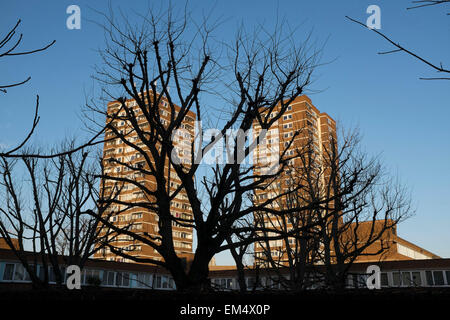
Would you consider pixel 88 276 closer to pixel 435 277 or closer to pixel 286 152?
pixel 435 277

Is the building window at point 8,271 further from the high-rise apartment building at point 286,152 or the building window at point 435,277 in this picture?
the building window at point 435,277

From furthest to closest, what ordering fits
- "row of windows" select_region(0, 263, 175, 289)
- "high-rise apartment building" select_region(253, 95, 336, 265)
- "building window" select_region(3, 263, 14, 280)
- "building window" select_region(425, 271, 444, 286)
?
"building window" select_region(425, 271, 444, 286) < "row of windows" select_region(0, 263, 175, 289) < "building window" select_region(3, 263, 14, 280) < "high-rise apartment building" select_region(253, 95, 336, 265)

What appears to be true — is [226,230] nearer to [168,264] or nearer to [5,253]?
[168,264]

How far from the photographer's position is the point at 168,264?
4664 millimetres

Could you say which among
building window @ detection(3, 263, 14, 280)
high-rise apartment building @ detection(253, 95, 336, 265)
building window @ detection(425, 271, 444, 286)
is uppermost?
high-rise apartment building @ detection(253, 95, 336, 265)

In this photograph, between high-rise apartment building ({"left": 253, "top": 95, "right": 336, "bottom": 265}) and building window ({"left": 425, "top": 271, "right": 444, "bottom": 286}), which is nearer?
high-rise apartment building ({"left": 253, "top": 95, "right": 336, "bottom": 265})

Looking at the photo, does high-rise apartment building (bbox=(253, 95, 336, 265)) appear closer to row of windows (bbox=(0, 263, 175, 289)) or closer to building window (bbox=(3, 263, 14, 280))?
row of windows (bbox=(0, 263, 175, 289))

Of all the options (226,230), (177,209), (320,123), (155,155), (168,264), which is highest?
(320,123)

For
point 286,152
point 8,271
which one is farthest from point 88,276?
point 286,152

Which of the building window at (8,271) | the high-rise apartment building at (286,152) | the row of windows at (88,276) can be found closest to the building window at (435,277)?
the high-rise apartment building at (286,152)

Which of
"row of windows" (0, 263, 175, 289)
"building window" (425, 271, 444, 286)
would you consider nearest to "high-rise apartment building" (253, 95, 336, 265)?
"row of windows" (0, 263, 175, 289)
